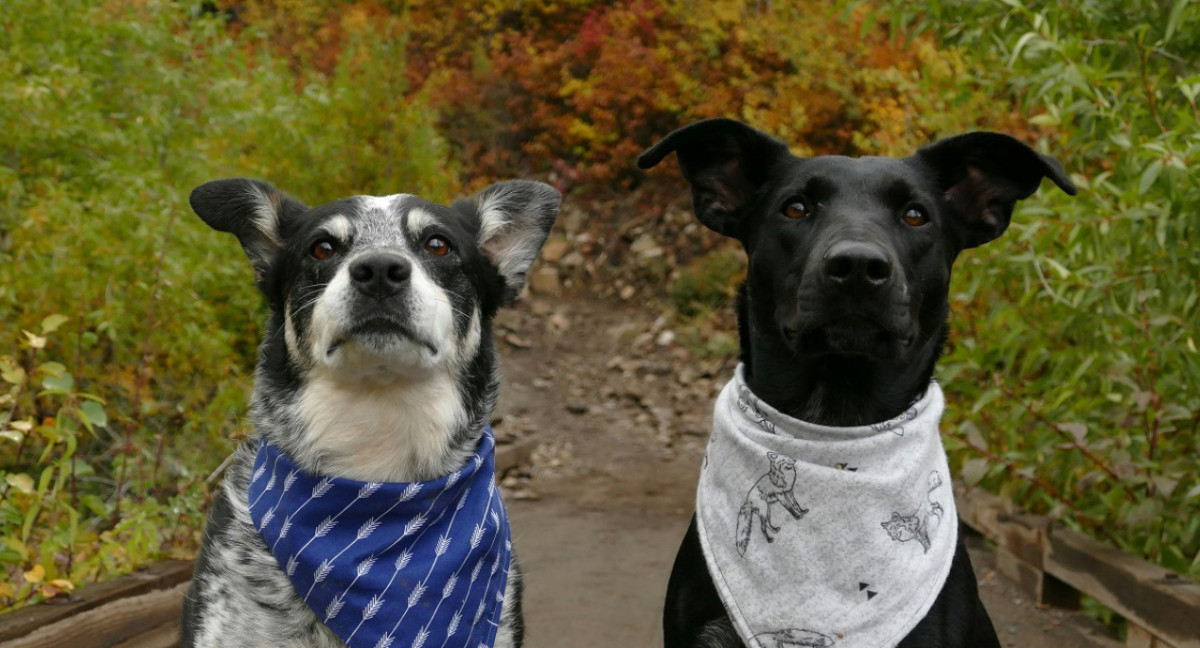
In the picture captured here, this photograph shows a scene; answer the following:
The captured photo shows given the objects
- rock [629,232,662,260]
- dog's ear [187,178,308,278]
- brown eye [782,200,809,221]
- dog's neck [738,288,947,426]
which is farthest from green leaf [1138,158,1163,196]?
rock [629,232,662,260]

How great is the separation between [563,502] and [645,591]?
177cm

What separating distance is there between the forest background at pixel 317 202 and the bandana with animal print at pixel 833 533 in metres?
1.18

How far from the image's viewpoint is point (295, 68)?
14438 mm

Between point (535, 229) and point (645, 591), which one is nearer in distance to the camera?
point (535, 229)

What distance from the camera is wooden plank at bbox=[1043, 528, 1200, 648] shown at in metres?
3.47

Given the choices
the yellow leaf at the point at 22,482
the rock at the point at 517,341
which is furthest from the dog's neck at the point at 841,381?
the rock at the point at 517,341

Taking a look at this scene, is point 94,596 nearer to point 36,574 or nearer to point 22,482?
point 36,574

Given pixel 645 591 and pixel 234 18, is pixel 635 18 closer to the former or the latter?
pixel 234 18

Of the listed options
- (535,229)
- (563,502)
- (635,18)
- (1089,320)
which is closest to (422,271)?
(535,229)

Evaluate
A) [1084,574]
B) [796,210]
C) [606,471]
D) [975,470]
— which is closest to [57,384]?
[796,210]

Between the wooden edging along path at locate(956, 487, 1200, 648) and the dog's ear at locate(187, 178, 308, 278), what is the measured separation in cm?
295

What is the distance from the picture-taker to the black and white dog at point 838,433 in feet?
8.85

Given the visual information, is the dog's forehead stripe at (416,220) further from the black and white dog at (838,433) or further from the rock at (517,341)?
the rock at (517,341)

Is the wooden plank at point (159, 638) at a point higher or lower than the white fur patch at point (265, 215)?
lower
